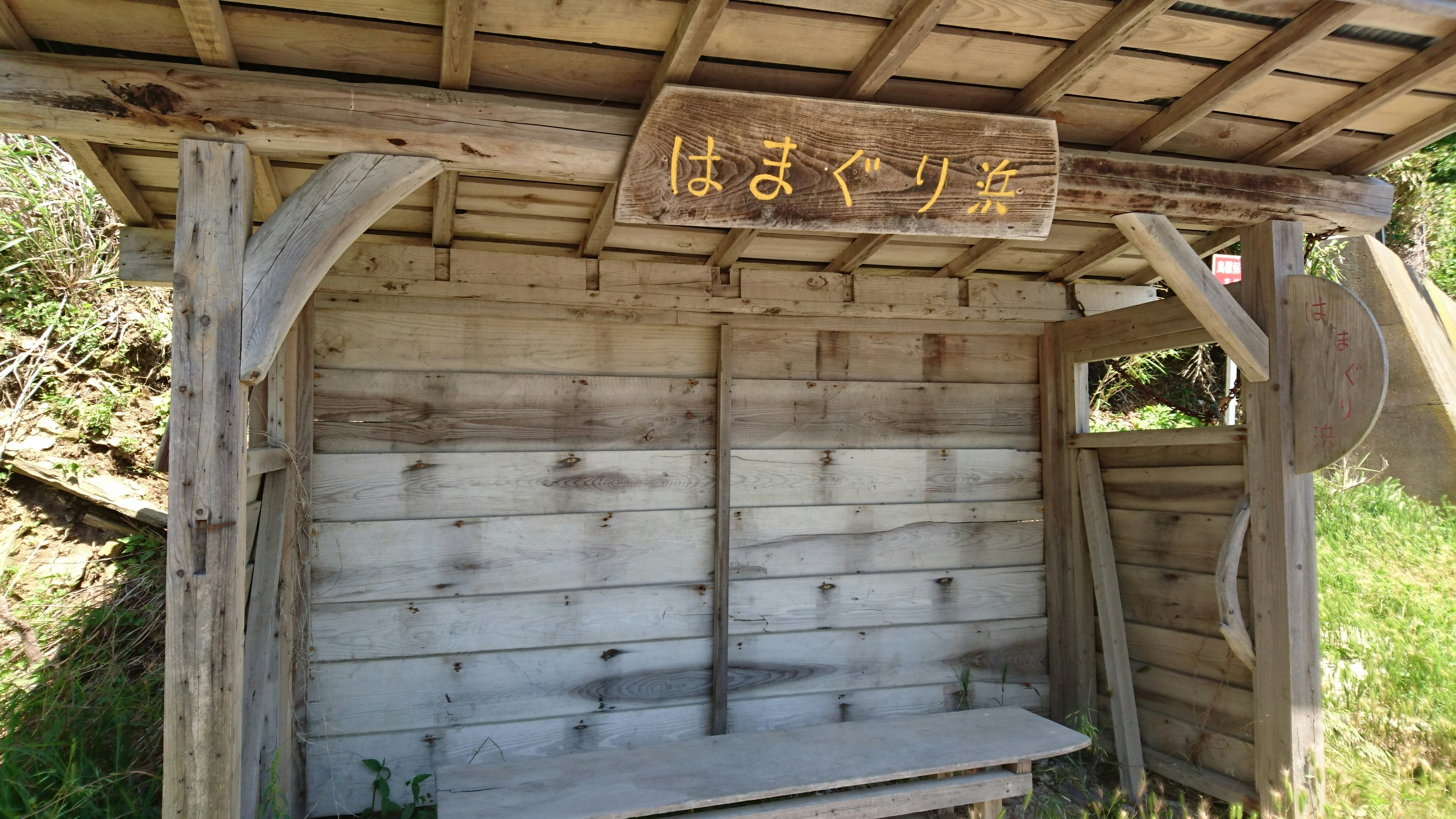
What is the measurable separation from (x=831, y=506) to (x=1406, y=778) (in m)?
2.48

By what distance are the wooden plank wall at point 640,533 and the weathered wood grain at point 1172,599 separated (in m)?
0.52

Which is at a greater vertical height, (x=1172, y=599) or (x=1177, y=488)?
(x=1177, y=488)

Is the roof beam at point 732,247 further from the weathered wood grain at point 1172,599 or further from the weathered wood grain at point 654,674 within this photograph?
the weathered wood grain at point 1172,599

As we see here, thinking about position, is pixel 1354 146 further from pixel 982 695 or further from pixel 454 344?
pixel 454 344

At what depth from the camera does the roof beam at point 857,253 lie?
12.0ft

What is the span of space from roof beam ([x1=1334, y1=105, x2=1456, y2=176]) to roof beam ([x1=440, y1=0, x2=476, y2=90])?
3246 mm

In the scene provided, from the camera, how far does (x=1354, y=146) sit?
3.35 m

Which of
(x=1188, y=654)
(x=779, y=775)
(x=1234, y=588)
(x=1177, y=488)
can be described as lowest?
(x=779, y=775)

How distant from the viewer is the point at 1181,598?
390 cm

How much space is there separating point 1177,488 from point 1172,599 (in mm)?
504

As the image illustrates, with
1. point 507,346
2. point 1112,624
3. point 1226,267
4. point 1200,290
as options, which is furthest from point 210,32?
point 1226,267

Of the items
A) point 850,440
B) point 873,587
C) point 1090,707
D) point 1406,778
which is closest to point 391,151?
point 850,440

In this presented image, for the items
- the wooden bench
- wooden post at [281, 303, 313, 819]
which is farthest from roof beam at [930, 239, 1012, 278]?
wooden post at [281, 303, 313, 819]

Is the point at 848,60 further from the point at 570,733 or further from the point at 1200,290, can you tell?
the point at 570,733
